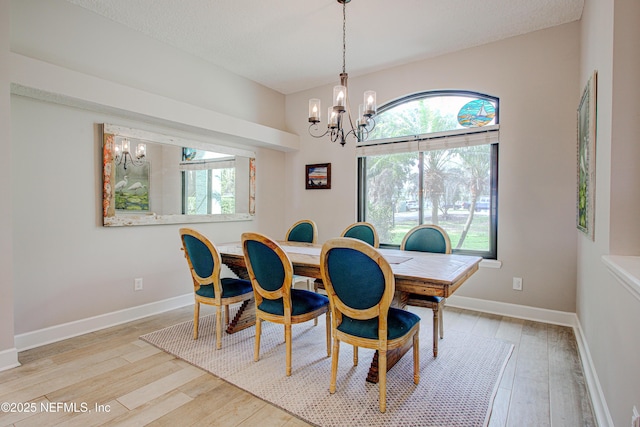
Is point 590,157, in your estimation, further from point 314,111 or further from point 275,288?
point 275,288

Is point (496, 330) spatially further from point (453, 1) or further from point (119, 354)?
point (119, 354)

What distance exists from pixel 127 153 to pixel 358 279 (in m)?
2.67

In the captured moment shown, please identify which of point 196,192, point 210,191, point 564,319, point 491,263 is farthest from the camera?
point 210,191

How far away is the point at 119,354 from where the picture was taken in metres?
2.44

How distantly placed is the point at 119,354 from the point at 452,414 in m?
2.34

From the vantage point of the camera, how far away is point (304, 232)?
142 inches

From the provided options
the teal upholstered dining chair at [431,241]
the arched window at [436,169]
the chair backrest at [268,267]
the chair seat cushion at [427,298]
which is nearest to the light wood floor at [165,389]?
the chair seat cushion at [427,298]

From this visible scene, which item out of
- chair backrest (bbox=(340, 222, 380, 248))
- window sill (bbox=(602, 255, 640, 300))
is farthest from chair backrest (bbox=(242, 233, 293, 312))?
window sill (bbox=(602, 255, 640, 300))

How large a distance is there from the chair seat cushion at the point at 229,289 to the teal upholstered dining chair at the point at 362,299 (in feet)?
3.52

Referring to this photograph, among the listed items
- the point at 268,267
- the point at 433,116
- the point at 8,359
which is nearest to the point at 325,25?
the point at 433,116

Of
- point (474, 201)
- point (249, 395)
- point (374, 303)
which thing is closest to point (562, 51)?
point (474, 201)

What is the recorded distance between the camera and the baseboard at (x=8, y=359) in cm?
217

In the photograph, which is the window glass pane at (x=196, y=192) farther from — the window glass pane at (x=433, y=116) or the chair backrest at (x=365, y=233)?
the window glass pane at (x=433, y=116)

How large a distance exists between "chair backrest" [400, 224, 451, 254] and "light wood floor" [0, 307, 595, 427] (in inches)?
33.7
